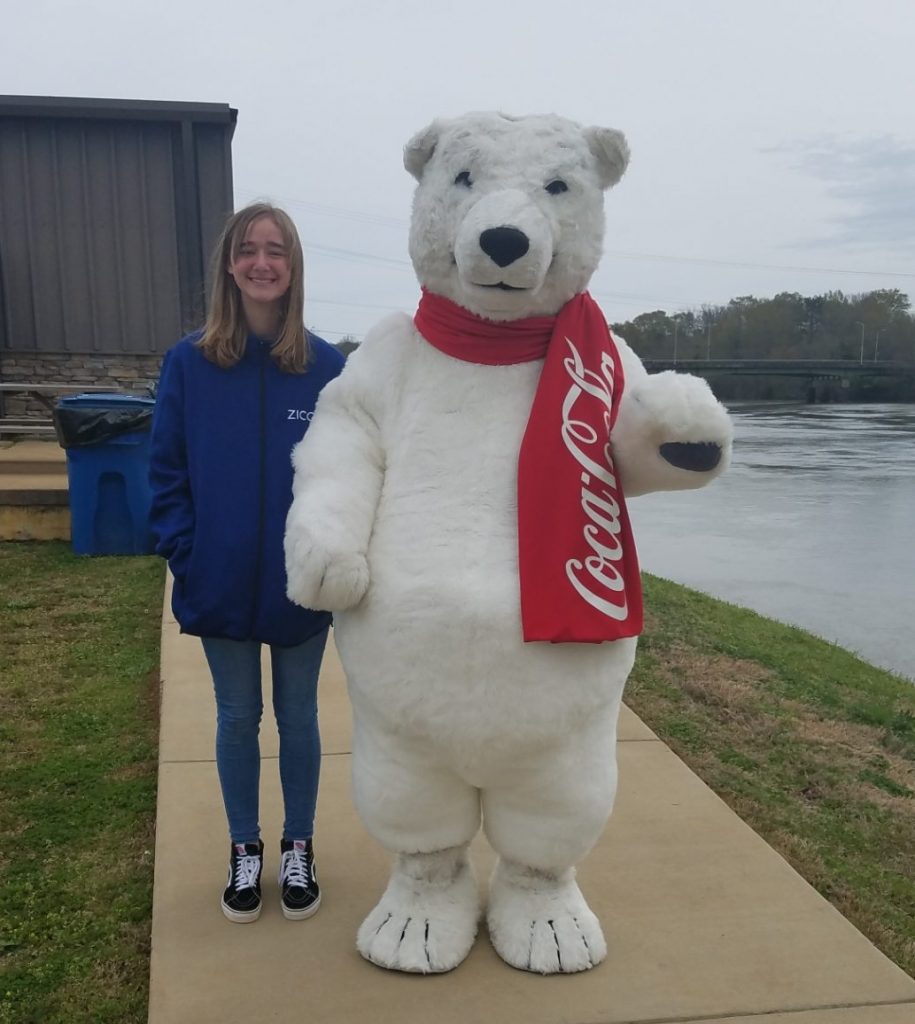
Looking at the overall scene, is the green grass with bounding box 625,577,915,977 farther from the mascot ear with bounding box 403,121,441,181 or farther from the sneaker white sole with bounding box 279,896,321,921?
the mascot ear with bounding box 403,121,441,181

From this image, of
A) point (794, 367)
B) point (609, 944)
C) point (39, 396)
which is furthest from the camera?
point (794, 367)

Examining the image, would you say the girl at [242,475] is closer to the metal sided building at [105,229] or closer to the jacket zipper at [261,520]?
the jacket zipper at [261,520]

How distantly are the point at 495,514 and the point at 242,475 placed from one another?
2.39 feet

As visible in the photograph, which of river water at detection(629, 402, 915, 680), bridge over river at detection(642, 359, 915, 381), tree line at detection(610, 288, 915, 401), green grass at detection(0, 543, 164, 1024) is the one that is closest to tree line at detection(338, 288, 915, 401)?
tree line at detection(610, 288, 915, 401)

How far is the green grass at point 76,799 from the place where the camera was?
257 centimetres

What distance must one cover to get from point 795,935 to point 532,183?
2.12m

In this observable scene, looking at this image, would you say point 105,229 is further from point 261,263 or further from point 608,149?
point 608,149

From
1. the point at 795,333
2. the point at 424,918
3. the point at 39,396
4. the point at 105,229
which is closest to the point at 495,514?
the point at 424,918

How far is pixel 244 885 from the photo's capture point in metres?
2.79

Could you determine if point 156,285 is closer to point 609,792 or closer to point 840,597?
point 840,597

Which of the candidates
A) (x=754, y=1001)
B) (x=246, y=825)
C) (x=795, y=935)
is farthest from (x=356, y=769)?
(x=795, y=935)

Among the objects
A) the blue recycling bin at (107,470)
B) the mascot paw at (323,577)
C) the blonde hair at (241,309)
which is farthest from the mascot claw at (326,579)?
the blue recycling bin at (107,470)

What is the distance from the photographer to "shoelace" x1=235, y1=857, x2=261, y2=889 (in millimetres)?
2801

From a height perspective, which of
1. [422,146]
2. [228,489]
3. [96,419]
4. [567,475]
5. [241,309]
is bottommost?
[96,419]
